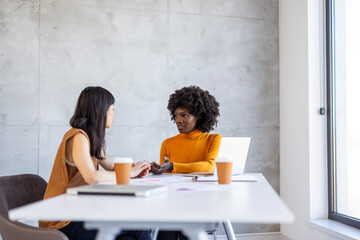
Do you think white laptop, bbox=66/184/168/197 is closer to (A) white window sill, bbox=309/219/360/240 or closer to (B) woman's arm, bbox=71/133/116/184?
(B) woman's arm, bbox=71/133/116/184

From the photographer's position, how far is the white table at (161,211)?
86 centimetres

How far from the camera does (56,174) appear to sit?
1739mm

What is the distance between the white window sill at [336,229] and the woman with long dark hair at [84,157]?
1758mm

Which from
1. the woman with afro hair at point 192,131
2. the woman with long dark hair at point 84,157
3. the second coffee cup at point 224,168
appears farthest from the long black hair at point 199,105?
the second coffee cup at point 224,168

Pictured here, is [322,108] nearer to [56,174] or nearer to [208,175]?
[208,175]

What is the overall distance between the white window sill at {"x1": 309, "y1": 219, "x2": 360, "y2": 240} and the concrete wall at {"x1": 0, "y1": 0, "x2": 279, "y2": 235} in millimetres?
662

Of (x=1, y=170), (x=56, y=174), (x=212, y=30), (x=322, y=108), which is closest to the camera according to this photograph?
(x=56, y=174)

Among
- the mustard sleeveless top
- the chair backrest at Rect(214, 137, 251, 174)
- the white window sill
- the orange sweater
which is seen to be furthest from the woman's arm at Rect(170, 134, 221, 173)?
the white window sill

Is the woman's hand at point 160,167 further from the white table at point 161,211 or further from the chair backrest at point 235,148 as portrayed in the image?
the white table at point 161,211

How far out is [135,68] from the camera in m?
3.45

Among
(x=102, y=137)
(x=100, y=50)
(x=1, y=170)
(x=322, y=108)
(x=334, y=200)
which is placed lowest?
(x=334, y=200)

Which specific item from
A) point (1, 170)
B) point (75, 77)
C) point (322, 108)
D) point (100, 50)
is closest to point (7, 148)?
point (1, 170)

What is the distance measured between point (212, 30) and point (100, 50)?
3.72ft

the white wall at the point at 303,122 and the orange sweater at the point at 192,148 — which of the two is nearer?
the orange sweater at the point at 192,148
